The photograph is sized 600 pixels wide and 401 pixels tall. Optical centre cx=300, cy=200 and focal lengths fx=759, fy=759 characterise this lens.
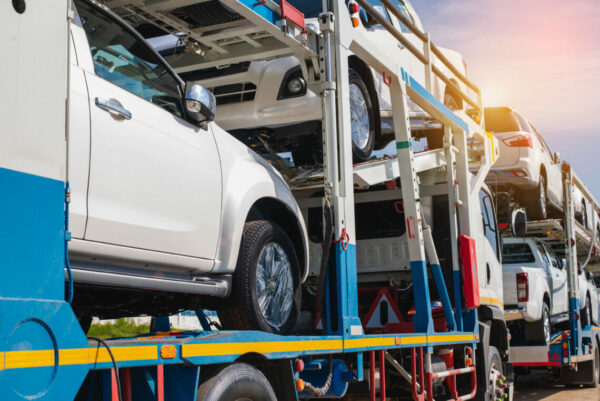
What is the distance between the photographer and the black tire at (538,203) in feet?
38.1

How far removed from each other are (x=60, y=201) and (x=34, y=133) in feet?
0.81

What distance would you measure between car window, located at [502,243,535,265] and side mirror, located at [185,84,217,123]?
8.37 m

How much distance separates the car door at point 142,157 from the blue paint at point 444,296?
295 centimetres

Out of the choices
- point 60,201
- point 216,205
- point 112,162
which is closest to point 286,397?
point 216,205

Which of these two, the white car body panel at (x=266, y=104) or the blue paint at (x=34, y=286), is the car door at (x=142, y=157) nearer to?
the blue paint at (x=34, y=286)

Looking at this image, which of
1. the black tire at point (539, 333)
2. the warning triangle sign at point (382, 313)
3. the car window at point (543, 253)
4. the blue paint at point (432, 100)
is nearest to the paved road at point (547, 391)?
the black tire at point (539, 333)

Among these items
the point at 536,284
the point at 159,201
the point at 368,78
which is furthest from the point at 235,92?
the point at 536,284

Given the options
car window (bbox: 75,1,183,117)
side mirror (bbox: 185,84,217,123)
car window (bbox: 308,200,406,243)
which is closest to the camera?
car window (bbox: 75,1,183,117)

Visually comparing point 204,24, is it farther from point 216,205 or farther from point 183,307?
point 183,307

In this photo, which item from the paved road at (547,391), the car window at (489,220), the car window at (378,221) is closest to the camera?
the car window at (378,221)

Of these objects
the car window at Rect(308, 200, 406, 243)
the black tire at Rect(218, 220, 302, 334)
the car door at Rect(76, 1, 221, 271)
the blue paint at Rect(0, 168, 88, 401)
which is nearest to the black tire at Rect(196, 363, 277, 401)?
the black tire at Rect(218, 220, 302, 334)

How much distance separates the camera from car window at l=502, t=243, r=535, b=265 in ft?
37.7

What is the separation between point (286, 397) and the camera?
157 inches

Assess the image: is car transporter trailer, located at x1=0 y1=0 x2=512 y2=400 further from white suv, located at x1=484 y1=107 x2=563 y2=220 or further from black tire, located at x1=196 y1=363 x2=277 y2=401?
white suv, located at x1=484 y1=107 x2=563 y2=220
